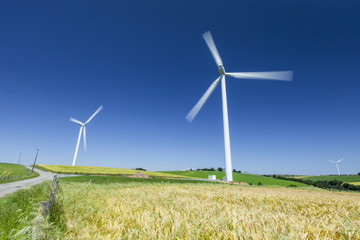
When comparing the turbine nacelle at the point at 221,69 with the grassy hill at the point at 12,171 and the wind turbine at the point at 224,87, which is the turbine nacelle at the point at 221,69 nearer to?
the wind turbine at the point at 224,87

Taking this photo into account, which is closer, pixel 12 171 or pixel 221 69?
pixel 221 69

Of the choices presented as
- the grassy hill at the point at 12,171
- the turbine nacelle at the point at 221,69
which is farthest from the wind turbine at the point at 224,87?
the grassy hill at the point at 12,171

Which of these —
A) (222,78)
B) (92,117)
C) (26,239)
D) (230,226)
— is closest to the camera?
(230,226)

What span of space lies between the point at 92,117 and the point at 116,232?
6721 cm

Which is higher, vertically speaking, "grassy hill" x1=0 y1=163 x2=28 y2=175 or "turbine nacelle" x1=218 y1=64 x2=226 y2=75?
"turbine nacelle" x1=218 y1=64 x2=226 y2=75

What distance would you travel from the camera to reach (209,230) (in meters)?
2.11

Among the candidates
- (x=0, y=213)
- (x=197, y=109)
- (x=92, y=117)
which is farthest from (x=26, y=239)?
(x=92, y=117)

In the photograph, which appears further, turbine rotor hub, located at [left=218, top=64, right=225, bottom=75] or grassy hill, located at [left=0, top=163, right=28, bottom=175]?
turbine rotor hub, located at [left=218, top=64, right=225, bottom=75]

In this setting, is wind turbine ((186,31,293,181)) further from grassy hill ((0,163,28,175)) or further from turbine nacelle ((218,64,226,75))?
grassy hill ((0,163,28,175))

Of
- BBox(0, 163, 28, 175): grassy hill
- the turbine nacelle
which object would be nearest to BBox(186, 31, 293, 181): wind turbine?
the turbine nacelle

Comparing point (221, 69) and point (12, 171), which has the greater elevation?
point (221, 69)

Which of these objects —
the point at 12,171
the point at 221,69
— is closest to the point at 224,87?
the point at 221,69

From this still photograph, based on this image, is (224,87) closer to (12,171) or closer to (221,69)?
(221,69)

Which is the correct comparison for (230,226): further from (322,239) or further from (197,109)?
(197,109)
